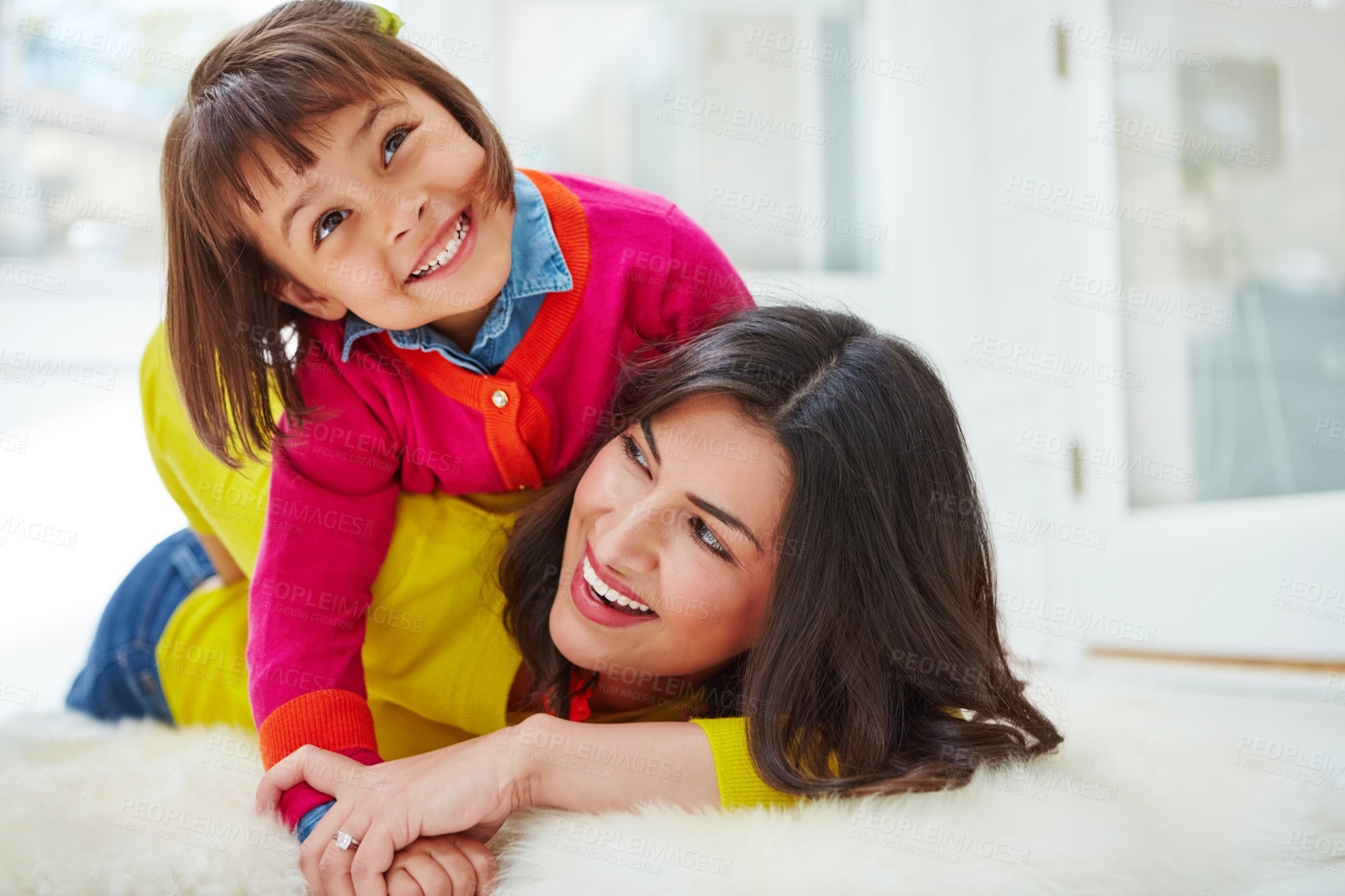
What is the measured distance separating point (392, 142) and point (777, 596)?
700 mm

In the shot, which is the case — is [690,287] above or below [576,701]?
above

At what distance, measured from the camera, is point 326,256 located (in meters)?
1.21

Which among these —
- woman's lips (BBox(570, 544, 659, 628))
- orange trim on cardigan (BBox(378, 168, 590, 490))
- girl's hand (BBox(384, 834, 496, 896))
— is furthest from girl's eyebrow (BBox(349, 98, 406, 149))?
girl's hand (BBox(384, 834, 496, 896))

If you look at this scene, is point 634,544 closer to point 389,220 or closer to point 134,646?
point 389,220

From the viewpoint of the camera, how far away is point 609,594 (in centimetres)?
120

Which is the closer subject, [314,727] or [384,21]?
[314,727]

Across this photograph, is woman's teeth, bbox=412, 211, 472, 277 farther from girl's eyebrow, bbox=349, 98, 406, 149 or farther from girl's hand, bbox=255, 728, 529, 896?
girl's hand, bbox=255, 728, 529, 896

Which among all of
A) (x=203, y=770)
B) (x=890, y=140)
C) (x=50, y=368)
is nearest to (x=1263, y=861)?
(x=203, y=770)

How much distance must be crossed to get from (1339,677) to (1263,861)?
1258mm

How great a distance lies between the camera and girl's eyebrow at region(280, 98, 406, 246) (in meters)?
1.17

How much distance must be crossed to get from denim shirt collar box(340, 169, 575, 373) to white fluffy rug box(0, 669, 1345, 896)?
0.56 metres

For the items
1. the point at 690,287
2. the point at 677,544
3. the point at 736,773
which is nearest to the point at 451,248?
the point at 690,287

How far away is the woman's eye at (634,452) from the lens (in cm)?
124

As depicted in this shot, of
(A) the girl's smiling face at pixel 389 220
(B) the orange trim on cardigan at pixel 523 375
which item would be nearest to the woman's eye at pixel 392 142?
(A) the girl's smiling face at pixel 389 220
